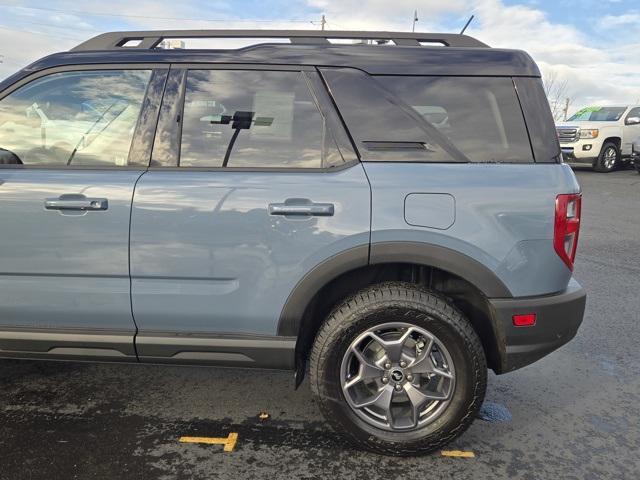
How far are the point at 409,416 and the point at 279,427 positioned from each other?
0.71m

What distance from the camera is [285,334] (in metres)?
2.45

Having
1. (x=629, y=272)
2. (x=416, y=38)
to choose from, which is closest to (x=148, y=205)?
(x=416, y=38)

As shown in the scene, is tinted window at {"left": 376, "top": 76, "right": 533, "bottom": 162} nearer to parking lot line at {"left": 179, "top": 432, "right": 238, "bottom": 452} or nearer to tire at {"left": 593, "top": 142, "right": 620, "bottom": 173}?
Answer: parking lot line at {"left": 179, "top": 432, "right": 238, "bottom": 452}

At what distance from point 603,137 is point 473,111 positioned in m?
15.2

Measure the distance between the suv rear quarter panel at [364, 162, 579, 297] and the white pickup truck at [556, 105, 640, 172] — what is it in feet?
46.9

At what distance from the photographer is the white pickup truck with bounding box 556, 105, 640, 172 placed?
49.8 ft

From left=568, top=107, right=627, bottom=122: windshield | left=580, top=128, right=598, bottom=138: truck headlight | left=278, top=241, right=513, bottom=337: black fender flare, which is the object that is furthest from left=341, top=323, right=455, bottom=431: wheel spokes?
left=568, top=107, right=627, bottom=122: windshield

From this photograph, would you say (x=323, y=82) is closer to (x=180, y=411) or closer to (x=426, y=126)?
(x=426, y=126)

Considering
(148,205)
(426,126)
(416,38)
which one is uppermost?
(416,38)

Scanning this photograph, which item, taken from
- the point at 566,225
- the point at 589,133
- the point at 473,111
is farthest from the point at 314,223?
the point at 589,133

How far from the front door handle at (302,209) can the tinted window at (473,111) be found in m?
0.66

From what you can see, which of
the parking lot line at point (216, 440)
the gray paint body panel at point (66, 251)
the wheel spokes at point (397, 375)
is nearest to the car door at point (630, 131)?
the wheel spokes at point (397, 375)

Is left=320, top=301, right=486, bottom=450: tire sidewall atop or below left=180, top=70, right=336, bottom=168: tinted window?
below

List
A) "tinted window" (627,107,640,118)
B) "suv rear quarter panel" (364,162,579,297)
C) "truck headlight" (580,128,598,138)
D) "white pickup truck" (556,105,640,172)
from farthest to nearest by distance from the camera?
"tinted window" (627,107,640,118)
"white pickup truck" (556,105,640,172)
"truck headlight" (580,128,598,138)
"suv rear quarter panel" (364,162,579,297)
